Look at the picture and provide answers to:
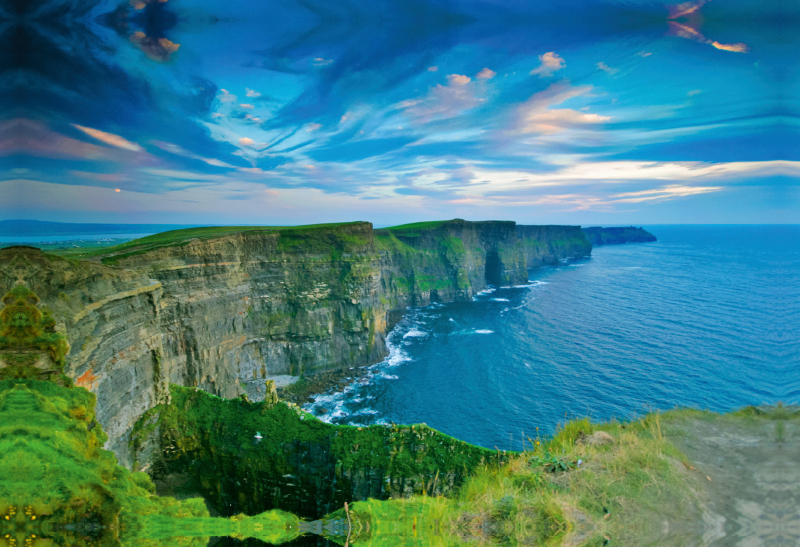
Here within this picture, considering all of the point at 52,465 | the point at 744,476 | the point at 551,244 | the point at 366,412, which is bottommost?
the point at 366,412

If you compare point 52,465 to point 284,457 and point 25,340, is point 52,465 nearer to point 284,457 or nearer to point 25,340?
point 25,340

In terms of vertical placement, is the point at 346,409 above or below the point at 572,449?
below

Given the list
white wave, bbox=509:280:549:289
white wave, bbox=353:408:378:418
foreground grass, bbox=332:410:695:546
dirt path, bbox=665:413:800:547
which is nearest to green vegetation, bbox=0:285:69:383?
foreground grass, bbox=332:410:695:546

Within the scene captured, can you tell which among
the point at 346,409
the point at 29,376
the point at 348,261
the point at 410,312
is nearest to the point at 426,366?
the point at 346,409

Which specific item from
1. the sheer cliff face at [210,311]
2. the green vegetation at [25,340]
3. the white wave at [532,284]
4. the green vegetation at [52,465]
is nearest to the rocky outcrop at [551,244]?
the white wave at [532,284]

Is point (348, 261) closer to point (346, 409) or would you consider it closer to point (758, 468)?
point (346, 409)

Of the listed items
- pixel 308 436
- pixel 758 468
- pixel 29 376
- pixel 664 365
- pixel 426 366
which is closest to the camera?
pixel 758 468

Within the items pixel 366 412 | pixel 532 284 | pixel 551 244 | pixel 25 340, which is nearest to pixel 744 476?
pixel 25 340
